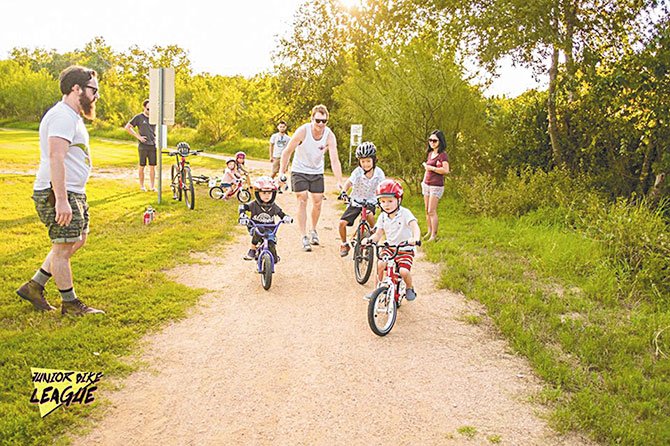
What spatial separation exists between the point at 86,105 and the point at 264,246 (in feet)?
8.87

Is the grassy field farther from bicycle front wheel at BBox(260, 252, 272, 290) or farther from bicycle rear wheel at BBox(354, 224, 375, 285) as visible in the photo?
bicycle rear wheel at BBox(354, 224, 375, 285)

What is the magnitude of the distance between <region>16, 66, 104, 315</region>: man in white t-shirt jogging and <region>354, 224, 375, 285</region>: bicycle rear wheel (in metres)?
3.41

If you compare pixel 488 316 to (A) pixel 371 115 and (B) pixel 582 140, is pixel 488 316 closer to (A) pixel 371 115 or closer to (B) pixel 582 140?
(B) pixel 582 140

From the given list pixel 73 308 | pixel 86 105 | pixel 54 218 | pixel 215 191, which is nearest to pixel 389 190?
pixel 86 105

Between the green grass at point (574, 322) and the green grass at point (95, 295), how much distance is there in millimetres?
3642

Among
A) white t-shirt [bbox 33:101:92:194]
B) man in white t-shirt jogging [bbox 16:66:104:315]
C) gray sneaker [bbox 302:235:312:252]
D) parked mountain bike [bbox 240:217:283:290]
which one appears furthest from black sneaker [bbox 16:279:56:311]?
gray sneaker [bbox 302:235:312:252]

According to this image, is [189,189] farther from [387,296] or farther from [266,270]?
[387,296]

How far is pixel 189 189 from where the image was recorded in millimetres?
11891

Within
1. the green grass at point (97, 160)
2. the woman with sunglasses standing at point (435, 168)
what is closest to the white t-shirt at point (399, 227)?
the woman with sunglasses standing at point (435, 168)

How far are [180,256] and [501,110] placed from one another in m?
9.91

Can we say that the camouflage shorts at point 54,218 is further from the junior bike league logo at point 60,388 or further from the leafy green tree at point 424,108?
the leafy green tree at point 424,108

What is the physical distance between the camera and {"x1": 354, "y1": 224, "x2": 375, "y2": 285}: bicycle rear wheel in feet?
23.2

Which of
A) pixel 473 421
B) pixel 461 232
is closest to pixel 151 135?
pixel 461 232

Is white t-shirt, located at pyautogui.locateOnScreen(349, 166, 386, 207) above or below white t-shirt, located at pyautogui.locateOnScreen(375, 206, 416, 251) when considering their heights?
above
